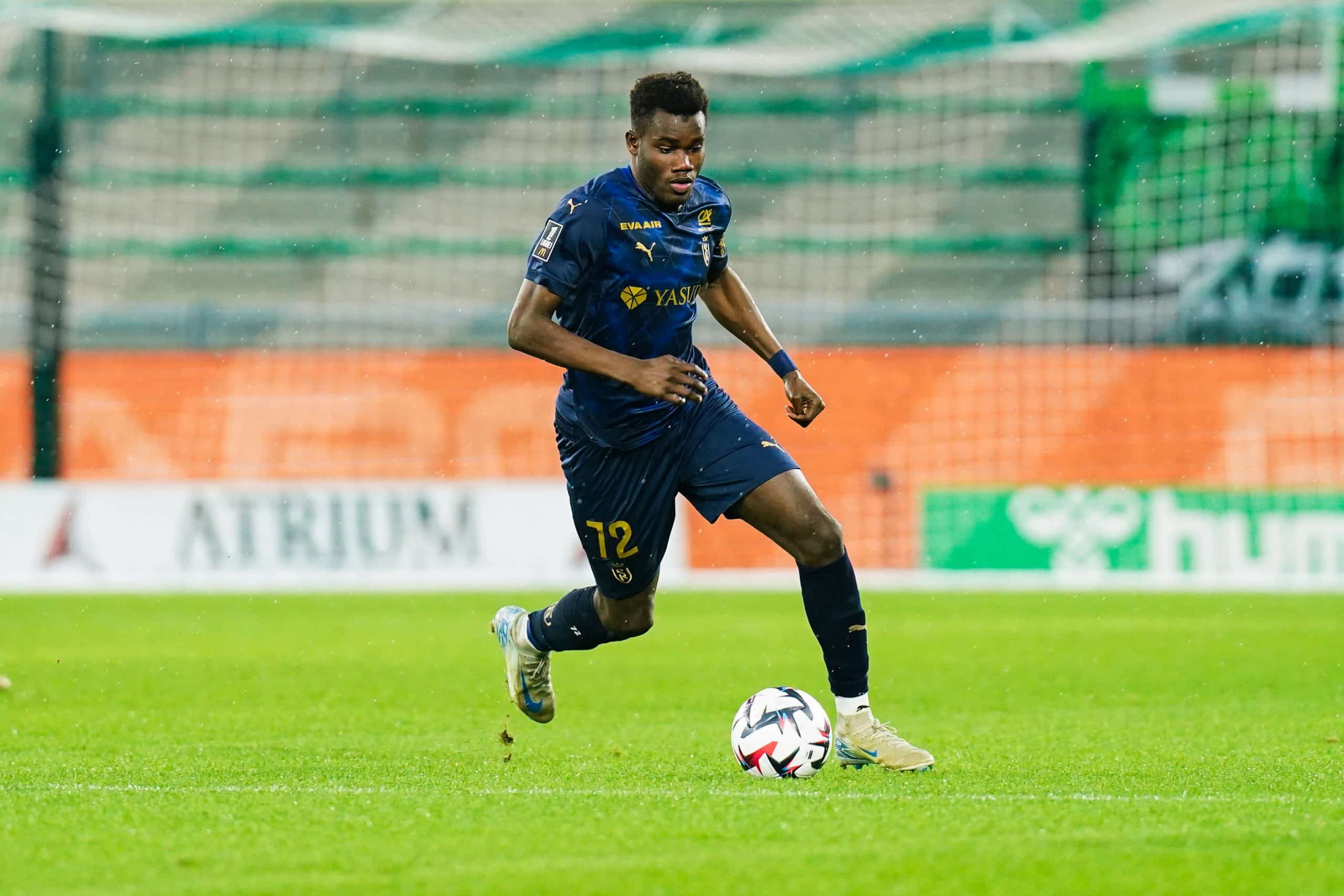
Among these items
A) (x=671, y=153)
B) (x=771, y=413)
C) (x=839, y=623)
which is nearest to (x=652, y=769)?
(x=839, y=623)

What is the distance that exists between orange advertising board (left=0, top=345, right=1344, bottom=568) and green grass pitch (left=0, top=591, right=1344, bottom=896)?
891 cm

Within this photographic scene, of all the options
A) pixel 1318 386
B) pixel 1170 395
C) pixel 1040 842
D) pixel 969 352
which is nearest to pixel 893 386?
pixel 969 352

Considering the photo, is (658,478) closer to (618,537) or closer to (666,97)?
(618,537)

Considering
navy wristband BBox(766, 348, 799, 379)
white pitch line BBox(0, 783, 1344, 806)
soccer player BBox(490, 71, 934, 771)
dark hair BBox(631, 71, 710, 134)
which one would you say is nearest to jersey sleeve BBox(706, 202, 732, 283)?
soccer player BBox(490, 71, 934, 771)

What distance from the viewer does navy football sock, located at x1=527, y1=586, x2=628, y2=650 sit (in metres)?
6.98

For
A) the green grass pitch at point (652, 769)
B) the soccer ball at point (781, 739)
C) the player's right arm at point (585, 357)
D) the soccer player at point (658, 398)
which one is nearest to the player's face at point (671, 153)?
the soccer player at point (658, 398)

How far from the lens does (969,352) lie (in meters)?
23.0

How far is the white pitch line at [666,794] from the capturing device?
5.48 m

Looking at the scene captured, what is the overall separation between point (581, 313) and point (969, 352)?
55.9 ft

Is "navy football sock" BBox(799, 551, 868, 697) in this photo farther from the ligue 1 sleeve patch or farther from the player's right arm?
the ligue 1 sleeve patch

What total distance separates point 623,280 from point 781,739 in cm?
159

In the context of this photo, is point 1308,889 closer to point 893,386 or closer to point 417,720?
point 417,720

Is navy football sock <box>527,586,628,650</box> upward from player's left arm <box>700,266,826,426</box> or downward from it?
downward

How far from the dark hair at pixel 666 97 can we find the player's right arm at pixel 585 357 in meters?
0.66
